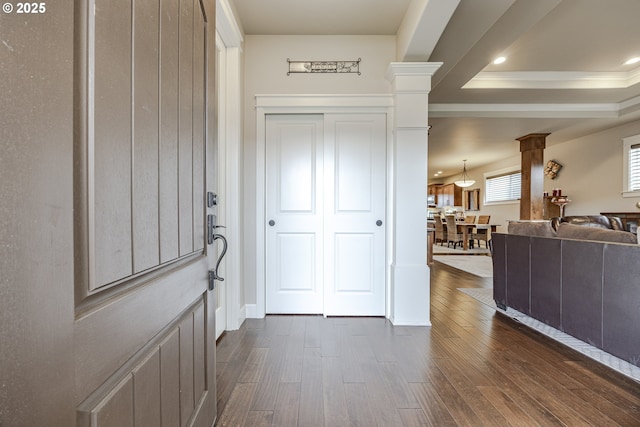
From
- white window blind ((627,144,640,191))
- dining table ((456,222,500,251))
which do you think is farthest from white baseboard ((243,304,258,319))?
dining table ((456,222,500,251))

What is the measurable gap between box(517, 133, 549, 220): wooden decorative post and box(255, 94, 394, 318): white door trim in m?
4.82

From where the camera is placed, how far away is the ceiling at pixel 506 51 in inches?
95.0

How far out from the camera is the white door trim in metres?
2.84

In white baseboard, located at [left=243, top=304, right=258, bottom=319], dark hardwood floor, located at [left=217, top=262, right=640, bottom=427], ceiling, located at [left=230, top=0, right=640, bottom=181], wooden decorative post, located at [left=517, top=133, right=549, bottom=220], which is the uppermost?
ceiling, located at [left=230, top=0, right=640, bottom=181]

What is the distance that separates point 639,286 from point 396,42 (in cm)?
264

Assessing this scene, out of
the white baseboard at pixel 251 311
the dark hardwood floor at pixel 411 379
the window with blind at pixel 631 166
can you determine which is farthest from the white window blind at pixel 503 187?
the white baseboard at pixel 251 311

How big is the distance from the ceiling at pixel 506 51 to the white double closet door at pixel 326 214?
820 mm

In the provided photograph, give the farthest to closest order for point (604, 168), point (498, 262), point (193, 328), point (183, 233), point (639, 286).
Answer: point (604, 168), point (498, 262), point (639, 286), point (193, 328), point (183, 233)

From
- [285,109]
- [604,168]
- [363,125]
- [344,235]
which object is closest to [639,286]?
[344,235]

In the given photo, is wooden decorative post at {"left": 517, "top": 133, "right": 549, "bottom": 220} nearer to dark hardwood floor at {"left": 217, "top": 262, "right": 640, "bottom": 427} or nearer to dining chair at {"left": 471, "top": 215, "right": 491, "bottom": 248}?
dining chair at {"left": 471, "top": 215, "right": 491, "bottom": 248}

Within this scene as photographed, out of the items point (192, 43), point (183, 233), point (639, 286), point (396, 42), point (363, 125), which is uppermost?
point (396, 42)

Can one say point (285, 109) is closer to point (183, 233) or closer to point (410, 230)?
point (410, 230)

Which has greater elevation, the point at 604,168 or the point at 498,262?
the point at 604,168

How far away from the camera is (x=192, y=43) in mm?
1059
